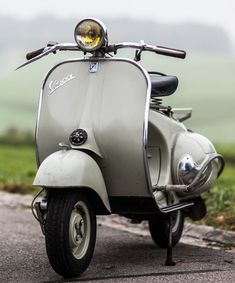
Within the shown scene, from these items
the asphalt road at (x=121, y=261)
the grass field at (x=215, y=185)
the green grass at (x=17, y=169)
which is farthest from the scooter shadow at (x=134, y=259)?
the green grass at (x=17, y=169)

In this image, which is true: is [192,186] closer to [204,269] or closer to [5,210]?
[204,269]

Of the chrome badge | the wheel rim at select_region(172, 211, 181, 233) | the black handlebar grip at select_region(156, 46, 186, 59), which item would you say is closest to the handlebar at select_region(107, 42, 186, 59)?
the black handlebar grip at select_region(156, 46, 186, 59)

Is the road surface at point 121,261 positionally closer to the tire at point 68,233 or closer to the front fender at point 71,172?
the tire at point 68,233

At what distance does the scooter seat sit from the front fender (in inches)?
30.4

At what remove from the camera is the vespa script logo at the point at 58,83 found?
4957mm

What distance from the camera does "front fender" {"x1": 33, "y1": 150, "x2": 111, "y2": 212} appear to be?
4391 millimetres

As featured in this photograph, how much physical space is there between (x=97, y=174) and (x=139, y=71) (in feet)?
A: 2.34

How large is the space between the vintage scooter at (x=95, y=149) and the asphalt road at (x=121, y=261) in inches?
6.7

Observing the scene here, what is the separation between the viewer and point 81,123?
479 cm

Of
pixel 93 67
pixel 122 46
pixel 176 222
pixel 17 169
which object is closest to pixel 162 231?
pixel 176 222

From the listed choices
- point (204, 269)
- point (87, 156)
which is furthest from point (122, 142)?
point (204, 269)

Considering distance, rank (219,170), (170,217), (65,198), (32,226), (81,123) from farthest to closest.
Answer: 1. (32,226)
2. (219,170)
3. (170,217)
4. (81,123)
5. (65,198)

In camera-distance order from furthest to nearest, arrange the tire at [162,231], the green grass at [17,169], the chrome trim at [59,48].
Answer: the green grass at [17,169], the tire at [162,231], the chrome trim at [59,48]

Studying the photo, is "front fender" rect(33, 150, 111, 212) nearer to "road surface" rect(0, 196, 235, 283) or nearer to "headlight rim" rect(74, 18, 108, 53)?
"road surface" rect(0, 196, 235, 283)
